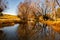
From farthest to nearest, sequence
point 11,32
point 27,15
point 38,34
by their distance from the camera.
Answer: point 27,15
point 11,32
point 38,34

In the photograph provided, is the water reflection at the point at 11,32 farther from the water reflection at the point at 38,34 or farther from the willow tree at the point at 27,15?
the willow tree at the point at 27,15

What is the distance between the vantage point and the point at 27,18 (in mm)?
4730

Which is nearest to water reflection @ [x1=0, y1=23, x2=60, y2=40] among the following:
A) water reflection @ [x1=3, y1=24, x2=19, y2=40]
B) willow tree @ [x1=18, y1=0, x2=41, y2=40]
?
water reflection @ [x1=3, y1=24, x2=19, y2=40]

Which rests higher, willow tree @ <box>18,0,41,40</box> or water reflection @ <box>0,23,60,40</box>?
willow tree @ <box>18,0,41,40</box>

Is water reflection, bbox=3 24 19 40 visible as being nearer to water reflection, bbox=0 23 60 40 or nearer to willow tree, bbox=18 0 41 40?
water reflection, bbox=0 23 60 40

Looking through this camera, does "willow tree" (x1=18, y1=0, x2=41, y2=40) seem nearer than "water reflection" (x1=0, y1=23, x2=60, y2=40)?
No

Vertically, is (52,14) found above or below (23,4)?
below

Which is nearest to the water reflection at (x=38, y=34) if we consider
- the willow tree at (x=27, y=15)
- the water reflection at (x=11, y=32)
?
the water reflection at (x=11, y=32)

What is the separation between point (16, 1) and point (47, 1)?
98 cm

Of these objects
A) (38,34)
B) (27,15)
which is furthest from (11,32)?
(38,34)

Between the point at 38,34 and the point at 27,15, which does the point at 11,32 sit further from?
the point at 38,34

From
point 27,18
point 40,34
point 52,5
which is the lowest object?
point 40,34

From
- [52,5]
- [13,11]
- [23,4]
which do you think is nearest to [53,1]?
[52,5]

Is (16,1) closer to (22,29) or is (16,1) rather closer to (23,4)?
(23,4)
